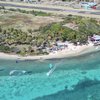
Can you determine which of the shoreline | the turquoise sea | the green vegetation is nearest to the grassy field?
the green vegetation

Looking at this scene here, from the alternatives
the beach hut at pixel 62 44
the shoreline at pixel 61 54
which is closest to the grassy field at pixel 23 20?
the beach hut at pixel 62 44

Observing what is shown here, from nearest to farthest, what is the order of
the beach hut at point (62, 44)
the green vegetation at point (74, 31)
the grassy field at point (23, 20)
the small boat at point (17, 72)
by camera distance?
the small boat at point (17, 72) < the beach hut at point (62, 44) < the green vegetation at point (74, 31) < the grassy field at point (23, 20)

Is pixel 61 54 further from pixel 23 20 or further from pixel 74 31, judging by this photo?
pixel 23 20

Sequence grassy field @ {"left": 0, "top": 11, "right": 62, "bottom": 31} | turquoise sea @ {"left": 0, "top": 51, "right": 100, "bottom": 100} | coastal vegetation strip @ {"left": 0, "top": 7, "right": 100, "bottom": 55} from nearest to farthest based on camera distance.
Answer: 1. turquoise sea @ {"left": 0, "top": 51, "right": 100, "bottom": 100}
2. coastal vegetation strip @ {"left": 0, "top": 7, "right": 100, "bottom": 55}
3. grassy field @ {"left": 0, "top": 11, "right": 62, "bottom": 31}

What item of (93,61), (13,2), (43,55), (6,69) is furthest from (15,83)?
(13,2)

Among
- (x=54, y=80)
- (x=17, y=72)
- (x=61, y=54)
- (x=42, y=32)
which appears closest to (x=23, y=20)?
(x=42, y=32)

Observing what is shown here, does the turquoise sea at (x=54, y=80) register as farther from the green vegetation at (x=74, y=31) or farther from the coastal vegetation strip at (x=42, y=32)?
the green vegetation at (x=74, y=31)

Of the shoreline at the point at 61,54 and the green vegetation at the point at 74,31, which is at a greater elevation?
the green vegetation at the point at 74,31

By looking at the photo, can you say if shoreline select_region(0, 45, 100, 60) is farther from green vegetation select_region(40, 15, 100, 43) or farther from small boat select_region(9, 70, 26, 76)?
small boat select_region(9, 70, 26, 76)
